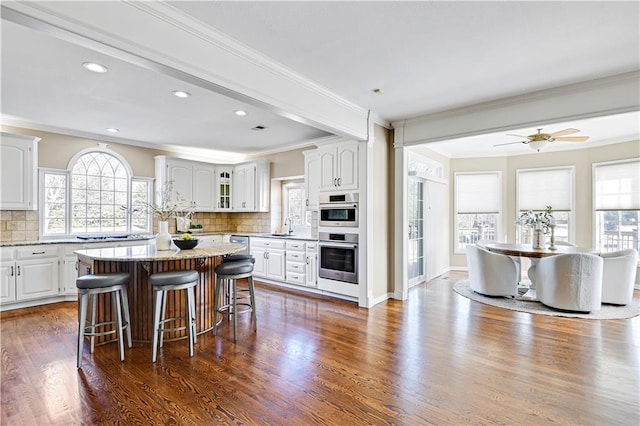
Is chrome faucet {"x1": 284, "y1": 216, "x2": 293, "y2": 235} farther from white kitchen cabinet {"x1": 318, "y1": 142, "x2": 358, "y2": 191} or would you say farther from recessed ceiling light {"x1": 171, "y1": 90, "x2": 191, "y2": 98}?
recessed ceiling light {"x1": 171, "y1": 90, "x2": 191, "y2": 98}

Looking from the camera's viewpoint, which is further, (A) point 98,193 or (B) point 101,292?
(A) point 98,193

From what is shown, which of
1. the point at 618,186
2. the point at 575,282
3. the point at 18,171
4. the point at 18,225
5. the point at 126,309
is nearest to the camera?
the point at 126,309

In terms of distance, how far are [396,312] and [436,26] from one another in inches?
128

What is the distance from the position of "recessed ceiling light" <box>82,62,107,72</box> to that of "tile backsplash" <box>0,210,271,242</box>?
3.15 m

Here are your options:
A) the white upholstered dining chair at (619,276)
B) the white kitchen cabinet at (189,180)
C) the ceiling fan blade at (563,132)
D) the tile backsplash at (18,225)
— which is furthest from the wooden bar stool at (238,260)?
the white upholstered dining chair at (619,276)

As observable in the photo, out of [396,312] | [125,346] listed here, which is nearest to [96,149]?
[125,346]

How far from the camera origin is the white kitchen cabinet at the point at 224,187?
695 cm

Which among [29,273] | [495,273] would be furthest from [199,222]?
[495,273]

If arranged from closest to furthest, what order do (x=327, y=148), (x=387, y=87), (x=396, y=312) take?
(x=387, y=87), (x=396, y=312), (x=327, y=148)

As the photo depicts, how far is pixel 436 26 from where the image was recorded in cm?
244

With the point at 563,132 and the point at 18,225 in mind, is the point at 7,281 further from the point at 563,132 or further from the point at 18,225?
the point at 563,132

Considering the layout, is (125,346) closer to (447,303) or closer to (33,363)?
(33,363)

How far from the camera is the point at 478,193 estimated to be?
23.3ft

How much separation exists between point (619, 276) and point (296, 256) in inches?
180
